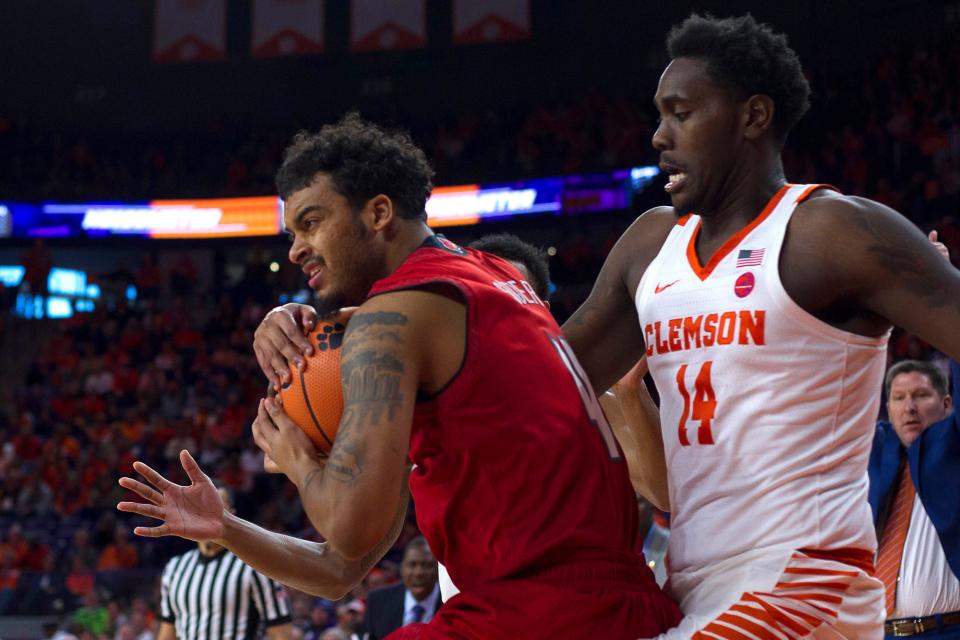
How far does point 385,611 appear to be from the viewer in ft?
21.1

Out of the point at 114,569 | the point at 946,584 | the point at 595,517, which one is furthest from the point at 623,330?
the point at 114,569

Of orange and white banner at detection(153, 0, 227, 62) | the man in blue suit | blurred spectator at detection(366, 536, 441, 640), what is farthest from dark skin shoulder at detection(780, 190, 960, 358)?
orange and white banner at detection(153, 0, 227, 62)

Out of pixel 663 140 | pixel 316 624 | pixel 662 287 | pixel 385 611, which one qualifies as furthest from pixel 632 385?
pixel 316 624

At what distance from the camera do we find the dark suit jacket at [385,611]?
639 centimetres

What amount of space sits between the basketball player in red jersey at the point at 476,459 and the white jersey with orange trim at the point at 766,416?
18 cm

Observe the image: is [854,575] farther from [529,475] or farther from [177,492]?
[177,492]

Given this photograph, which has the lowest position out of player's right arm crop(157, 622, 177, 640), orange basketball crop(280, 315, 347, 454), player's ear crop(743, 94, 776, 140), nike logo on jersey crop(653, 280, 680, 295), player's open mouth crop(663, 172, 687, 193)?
player's right arm crop(157, 622, 177, 640)

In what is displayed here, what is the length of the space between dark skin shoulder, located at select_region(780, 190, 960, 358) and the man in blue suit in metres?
2.58

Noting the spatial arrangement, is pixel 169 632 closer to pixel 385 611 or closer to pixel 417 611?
pixel 385 611

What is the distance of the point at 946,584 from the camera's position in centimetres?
487

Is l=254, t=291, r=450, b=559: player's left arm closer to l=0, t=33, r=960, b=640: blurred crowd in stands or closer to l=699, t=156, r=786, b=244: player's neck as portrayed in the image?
l=699, t=156, r=786, b=244: player's neck

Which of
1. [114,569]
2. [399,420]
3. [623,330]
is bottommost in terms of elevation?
[114,569]

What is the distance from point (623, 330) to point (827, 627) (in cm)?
90

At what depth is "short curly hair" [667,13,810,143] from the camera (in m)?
2.45
